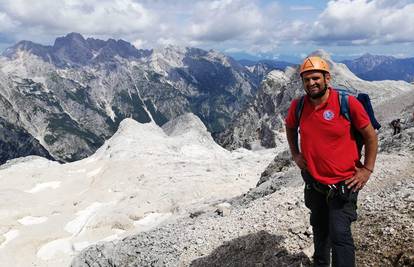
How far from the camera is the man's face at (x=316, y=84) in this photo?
10484 millimetres

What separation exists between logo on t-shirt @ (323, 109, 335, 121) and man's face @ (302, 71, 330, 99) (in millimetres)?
410

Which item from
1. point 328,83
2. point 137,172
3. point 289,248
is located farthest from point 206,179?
point 328,83

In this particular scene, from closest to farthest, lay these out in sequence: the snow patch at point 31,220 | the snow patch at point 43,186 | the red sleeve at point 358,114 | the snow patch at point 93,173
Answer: the red sleeve at point 358,114
the snow patch at point 31,220
the snow patch at point 43,186
the snow patch at point 93,173

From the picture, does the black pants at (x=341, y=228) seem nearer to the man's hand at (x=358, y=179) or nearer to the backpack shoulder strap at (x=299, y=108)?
the man's hand at (x=358, y=179)

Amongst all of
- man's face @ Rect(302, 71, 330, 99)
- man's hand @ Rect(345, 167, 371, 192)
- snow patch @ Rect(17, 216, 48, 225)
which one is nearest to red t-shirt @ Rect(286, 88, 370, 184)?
man's hand @ Rect(345, 167, 371, 192)

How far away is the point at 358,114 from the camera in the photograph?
1005 cm

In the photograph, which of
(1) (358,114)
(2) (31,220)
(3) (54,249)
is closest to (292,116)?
(1) (358,114)

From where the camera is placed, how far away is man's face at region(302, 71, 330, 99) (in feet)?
34.4

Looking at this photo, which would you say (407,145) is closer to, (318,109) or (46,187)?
(318,109)

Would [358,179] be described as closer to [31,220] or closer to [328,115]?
[328,115]

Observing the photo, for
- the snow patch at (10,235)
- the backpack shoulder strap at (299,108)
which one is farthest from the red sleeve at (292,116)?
the snow patch at (10,235)

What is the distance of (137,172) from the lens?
3078 inches

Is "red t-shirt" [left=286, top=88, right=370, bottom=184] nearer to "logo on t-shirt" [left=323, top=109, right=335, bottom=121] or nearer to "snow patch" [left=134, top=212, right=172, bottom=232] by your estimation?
"logo on t-shirt" [left=323, top=109, right=335, bottom=121]

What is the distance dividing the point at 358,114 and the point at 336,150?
93cm
